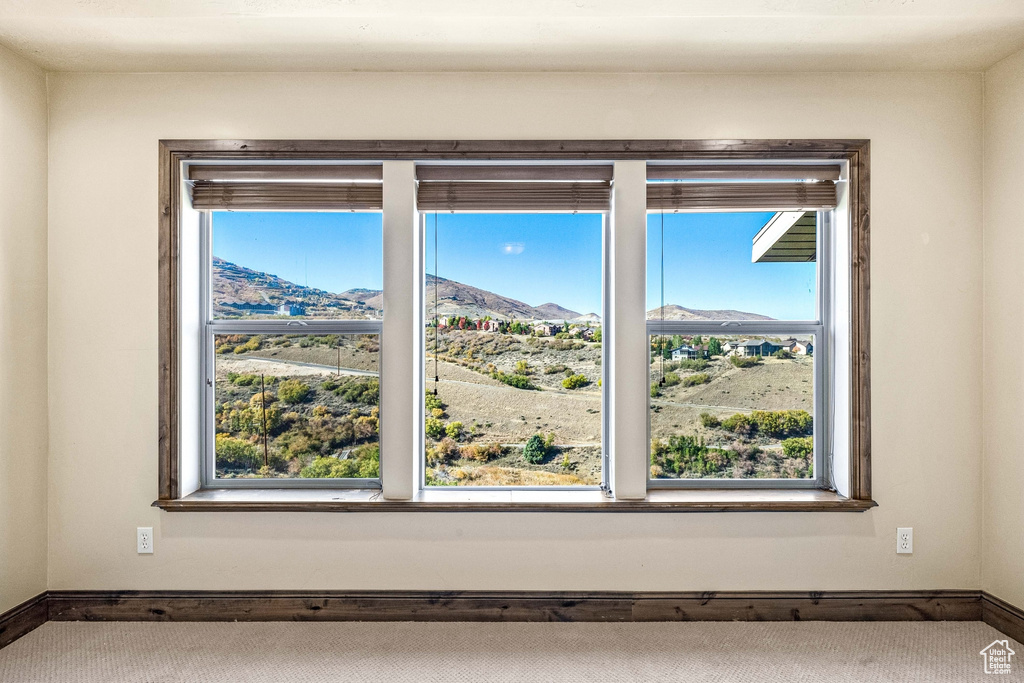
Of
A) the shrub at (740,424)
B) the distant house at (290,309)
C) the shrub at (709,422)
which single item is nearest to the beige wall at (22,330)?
the distant house at (290,309)

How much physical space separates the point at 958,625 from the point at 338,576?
2.75 meters

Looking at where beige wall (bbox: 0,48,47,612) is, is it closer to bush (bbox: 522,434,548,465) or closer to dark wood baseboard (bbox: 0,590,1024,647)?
dark wood baseboard (bbox: 0,590,1024,647)

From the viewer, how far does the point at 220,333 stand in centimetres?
259

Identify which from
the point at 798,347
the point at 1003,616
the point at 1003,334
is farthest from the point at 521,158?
the point at 1003,616

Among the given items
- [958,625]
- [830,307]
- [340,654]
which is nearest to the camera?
[340,654]

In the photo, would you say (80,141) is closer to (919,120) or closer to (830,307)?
(830,307)

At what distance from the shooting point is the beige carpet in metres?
2.01

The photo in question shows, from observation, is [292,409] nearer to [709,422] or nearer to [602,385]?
[602,385]

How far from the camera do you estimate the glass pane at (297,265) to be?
2.62m

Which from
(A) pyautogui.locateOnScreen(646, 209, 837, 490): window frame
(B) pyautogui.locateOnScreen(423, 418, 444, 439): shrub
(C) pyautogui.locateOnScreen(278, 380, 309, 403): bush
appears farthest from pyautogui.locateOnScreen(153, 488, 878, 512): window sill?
(C) pyautogui.locateOnScreen(278, 380, 309, 403): bush

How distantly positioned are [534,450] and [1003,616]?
211 cm

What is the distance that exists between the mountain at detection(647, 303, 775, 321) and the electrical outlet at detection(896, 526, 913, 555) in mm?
1093

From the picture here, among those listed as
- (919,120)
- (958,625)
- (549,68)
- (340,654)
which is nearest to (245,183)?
(549,68)

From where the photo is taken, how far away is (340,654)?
7.04ft
